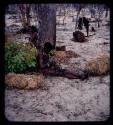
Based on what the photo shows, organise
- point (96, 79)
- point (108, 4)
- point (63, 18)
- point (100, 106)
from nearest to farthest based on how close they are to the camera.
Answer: point (108, 4)
point (100, 106)
point (63, 18)
point (96, 79)

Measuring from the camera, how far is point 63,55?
323 centimetres

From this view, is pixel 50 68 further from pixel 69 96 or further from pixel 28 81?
pixel 69 96

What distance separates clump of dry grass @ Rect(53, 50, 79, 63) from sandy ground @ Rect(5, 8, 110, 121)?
0.18ft

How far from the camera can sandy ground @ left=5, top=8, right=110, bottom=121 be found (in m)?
2.64

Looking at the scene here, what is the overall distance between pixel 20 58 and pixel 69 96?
0.79 meters

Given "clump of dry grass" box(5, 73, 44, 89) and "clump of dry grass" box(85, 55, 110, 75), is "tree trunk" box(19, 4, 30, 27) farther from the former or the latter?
"clump of dry grass" box(85, 55, 110, 75)

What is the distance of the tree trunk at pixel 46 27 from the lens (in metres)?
3.57

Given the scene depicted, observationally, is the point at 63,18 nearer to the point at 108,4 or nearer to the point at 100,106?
the point at 108,4

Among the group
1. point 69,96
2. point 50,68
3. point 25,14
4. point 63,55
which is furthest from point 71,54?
point 25,14

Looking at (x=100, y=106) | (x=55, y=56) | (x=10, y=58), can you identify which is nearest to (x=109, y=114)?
(x=100, y=106)

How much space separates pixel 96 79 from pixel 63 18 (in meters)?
0.90

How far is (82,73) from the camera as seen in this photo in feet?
11.1

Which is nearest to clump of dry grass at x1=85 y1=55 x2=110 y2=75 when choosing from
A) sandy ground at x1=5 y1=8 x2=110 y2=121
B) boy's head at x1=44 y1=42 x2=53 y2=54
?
sandy ground at x1=5 y1=8 x2=110 y2=121

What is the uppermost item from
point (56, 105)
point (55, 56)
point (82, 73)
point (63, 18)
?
point (63, 18)
